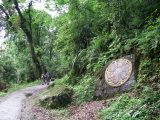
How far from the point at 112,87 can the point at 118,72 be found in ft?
2.47

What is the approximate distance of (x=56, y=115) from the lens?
6.44 meters

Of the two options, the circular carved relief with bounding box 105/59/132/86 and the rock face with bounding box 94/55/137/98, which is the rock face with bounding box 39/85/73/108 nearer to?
the rock face with bounding box 94/55/137/98

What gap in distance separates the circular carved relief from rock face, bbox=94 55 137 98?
0.14 m

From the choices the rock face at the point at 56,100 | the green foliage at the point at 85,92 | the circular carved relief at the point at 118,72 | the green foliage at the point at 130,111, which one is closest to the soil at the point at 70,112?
the rock face at the point at 56,100

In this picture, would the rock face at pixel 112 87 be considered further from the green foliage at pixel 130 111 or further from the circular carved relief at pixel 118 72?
the green foliage at pixel 130 111

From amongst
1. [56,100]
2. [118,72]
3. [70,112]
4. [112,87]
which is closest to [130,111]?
[112,87]

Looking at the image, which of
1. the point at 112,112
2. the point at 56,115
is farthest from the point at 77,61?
the point at 112,112

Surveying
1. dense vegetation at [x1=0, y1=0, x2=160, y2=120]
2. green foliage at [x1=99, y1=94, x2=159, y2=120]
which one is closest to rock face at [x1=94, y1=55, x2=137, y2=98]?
dense vegetation at [x1=0, y1=0, x2=160, y2=120]

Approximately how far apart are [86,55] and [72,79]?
78.7 inches

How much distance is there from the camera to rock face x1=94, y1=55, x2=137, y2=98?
600cm

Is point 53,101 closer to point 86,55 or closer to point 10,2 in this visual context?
point 86,55

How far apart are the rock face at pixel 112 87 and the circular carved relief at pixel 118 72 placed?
0.47 ft

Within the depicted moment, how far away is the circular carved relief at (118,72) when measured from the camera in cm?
633

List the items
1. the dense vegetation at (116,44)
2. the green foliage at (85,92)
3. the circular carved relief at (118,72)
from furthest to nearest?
1. the green foliage at (85,92)
2. the circular carved relief at (118,72)
3. the dense vegetation at (116,44)
